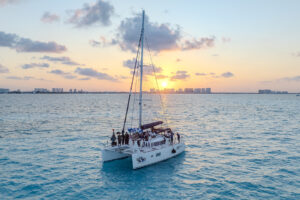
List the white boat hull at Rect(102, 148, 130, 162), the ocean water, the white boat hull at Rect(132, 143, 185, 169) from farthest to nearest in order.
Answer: the white boat hull at Rect(102, 148, 130, 162), the white boat hull at Rect(132, 143, 185, 169), the ocean water

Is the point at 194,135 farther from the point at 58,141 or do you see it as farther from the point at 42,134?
the point at 42,134

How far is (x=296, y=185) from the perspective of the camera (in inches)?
653

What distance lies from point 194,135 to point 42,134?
2534cm

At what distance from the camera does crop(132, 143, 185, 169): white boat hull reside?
759 inches

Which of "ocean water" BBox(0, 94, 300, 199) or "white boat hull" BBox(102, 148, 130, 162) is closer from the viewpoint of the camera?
"ocean water" BBox(0, 94, 300, 199)

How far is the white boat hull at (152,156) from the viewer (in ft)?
63.2

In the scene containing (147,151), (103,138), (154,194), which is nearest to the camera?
(154,194)

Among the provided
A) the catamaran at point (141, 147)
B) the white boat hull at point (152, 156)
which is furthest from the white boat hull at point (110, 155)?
the white boat hull at point (152, 156)

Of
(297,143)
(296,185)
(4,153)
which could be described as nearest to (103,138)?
(4,153)

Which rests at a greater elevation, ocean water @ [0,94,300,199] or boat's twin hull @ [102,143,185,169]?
boat's twin hull @ [102,143,185,169]

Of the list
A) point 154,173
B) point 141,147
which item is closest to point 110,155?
point 141,147

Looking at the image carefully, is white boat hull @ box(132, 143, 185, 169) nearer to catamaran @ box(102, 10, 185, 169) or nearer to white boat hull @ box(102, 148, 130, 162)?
catamaran @ box(102, 10, 185, 169)

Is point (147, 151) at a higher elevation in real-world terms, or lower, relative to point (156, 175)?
higher

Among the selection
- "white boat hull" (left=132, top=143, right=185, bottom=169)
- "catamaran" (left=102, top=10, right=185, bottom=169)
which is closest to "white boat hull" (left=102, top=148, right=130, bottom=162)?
"catamaran" (left=102, top=10, right=185, bottom=169)
